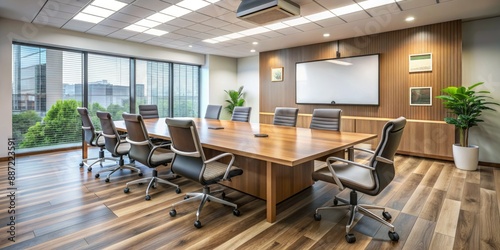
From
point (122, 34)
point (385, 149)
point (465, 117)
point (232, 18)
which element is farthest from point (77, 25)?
point (465, 117)

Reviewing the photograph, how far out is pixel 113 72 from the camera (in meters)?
6.62

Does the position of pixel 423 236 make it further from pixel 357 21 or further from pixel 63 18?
pixel 63 18

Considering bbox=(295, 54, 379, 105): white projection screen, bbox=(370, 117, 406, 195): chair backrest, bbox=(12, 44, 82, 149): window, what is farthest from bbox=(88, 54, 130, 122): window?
bbox=(370, 117, 406, 195): chair backrest

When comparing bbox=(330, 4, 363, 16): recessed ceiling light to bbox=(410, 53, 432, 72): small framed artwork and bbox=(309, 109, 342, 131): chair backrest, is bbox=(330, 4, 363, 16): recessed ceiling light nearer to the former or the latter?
bbox=(309, 109, 342, 131): chair backrest

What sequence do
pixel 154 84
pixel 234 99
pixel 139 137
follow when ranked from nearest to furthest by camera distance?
pixel 139 137
pixel 154 84
pixel 234 99

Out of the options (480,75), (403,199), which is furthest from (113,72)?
(480,75)

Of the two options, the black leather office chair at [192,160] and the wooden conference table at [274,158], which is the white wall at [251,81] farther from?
the black leather office chair at [192,160]

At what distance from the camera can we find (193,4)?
13.1ft

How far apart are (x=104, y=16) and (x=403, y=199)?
542 cm

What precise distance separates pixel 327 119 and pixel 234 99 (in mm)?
5064

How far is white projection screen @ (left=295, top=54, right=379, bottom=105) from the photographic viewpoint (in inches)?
228

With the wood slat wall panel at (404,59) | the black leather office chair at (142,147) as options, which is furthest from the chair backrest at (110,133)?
the wood slat wall panel at (404,59)

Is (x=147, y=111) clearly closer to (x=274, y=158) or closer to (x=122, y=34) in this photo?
(x=122, y=34)

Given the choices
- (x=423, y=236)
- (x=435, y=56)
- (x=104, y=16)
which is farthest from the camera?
(x=435, y=56)
